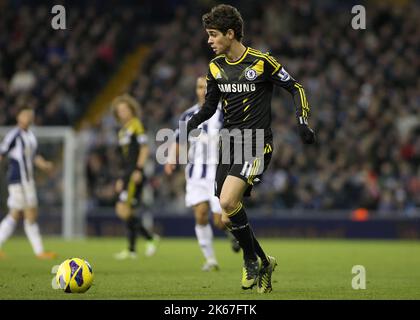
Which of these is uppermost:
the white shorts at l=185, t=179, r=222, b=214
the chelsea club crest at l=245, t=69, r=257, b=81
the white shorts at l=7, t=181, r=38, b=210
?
the chelsea club crest at l=245, t=69, r=257, b=81

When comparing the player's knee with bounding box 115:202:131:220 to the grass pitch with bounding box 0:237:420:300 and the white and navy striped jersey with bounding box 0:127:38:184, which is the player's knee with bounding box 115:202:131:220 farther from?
the white and navy striped jersey with bounding box 0:127:38:184

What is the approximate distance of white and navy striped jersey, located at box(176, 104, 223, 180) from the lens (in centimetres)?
1205

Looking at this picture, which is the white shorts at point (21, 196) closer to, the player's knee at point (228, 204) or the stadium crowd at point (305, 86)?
the player's knee at point (228, 204)

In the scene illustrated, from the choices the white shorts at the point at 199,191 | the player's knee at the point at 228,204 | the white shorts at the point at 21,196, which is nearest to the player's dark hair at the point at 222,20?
the player's knee at the point at 228,204

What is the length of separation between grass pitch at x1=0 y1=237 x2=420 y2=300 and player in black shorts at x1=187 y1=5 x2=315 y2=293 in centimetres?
44

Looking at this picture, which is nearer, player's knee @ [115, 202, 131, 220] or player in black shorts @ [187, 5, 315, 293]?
player in black shorts @ [187, 5, 315, 293]

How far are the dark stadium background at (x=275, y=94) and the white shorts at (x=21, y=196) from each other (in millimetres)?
6666

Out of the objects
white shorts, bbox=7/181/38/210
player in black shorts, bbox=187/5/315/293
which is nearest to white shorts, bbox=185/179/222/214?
player in black shorts, bbox=187/5/315/293

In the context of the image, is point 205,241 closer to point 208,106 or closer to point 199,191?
point 199,191

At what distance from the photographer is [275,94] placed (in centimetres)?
2272

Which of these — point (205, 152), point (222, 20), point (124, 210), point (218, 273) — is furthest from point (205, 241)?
point (222, 20)

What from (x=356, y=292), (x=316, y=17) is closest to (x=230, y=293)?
(x=356, y=292)

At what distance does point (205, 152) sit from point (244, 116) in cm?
360
